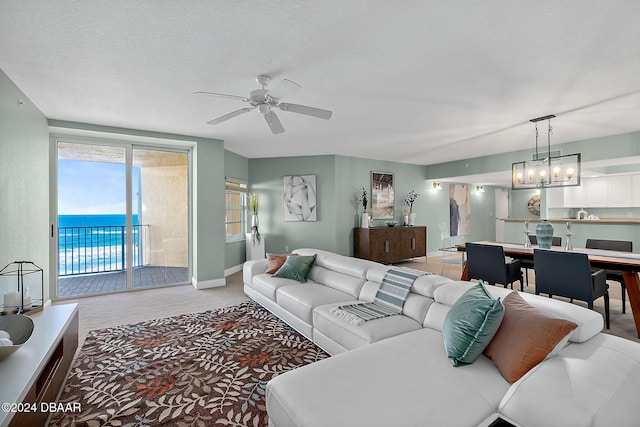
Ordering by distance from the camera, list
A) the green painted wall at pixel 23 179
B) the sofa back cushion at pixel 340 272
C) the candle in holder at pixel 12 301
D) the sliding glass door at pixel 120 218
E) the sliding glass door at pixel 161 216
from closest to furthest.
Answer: the candle in holder at pixel 12 301
the green painted wall at pixel 23 179
the sofa back cushion at pixel 340 272
the sliding glass door at pixel 120 218
the sliding glass door at pixel 161 216

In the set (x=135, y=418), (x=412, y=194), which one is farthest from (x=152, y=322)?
(x=412, y=194)

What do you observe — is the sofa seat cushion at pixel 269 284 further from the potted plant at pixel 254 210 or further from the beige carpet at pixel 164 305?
the potted plant at pixel 254 210

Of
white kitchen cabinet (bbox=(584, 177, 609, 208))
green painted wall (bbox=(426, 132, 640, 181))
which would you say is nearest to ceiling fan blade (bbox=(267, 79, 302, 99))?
green painted wall (bbox=(426, 132, 640, 181))

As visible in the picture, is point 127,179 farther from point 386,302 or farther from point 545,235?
point 545,235

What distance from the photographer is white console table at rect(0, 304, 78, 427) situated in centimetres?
147

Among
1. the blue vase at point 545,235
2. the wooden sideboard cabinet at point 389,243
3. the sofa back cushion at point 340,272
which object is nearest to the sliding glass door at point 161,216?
the sofa back cushion at point 340,272

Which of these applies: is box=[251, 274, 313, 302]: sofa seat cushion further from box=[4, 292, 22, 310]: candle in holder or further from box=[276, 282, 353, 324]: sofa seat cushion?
box=[4, 292, 22, 310]: candle in holder

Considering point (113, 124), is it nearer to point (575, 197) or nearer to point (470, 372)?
point (470, 372)

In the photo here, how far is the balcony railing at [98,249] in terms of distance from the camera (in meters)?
4.78

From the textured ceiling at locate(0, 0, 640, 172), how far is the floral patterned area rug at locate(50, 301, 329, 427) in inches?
97.9

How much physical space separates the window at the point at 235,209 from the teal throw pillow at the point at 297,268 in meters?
2.65

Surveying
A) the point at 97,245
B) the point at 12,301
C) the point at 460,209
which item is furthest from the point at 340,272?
the point at 460,209

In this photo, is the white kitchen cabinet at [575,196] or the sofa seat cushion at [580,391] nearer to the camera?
the sofa seat cushion at [580,391]

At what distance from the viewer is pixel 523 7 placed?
6.04 feet
